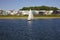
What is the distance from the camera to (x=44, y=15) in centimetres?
13925

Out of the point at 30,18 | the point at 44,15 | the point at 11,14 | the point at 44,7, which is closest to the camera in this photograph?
the point at 30,18

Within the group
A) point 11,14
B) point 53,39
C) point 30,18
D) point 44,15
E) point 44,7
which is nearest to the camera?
point 53,39

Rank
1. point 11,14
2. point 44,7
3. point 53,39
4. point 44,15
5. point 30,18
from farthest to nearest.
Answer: point 44,7 → point 11,14 → point 44,15 → point 30,18 → point 53,39

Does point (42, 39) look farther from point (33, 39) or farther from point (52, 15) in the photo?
point (52, 15)

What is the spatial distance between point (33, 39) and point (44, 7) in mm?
144466

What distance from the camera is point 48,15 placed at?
462ft

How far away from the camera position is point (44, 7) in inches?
7008

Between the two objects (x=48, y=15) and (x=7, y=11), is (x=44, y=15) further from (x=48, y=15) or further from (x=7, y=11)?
(x=7, y=11)

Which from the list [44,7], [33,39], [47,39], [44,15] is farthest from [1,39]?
[44,7]

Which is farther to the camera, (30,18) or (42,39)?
(30,18)

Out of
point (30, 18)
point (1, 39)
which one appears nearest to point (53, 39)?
point (1, 39)

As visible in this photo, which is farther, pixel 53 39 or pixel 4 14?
pixel 4 14

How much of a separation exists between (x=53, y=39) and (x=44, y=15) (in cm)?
10572

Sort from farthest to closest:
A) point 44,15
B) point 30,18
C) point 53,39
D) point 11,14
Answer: point 11,14, point 44,15, point 30,18, point 53,39
